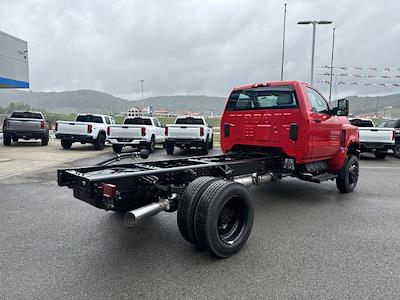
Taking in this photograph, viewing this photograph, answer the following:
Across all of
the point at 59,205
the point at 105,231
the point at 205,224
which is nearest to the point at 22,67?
the point at 59,205

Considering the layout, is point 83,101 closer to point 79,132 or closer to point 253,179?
point 79,132

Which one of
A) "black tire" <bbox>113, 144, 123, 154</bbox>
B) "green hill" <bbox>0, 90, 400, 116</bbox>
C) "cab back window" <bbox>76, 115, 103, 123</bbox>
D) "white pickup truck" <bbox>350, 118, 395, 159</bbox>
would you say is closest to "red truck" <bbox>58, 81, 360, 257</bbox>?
"white pickup truck" <bbox>350, 118, 395, 159</bbox>

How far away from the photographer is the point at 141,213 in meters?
3.71

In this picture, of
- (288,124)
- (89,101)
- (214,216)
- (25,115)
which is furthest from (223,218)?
(89,101)

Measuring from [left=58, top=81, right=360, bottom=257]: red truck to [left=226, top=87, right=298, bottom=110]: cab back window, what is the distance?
0.02 meters

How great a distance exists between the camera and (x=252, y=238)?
468 cm

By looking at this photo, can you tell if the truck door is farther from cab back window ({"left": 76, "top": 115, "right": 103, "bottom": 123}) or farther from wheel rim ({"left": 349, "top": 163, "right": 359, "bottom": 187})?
cab back window ({"left": 76, "top": 115, "right": 103, "bottom": 123})

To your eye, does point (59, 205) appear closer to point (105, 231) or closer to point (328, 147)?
point (105, 231)

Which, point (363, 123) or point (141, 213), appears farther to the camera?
point (363, 123)

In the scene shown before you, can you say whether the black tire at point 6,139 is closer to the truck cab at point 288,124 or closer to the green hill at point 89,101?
the truck cab at point 288,124

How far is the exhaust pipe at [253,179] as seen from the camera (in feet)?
18.9

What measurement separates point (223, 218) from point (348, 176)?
14.3 ft

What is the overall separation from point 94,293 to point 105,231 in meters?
1.74

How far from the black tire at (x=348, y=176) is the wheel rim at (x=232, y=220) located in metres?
3.92
